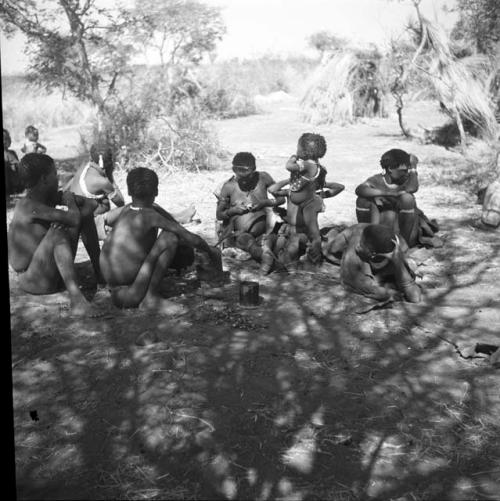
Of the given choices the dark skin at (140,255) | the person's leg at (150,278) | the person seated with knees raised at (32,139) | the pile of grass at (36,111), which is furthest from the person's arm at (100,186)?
the pile of grass at (36,111)

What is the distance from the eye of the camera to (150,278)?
15.8ft

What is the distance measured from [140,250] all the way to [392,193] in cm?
254

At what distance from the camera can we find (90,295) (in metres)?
5.21

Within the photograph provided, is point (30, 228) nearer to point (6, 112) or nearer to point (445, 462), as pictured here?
point (445, 462)

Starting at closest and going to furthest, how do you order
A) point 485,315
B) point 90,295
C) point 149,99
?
point 485,315 → point 90,295 → point 149,99

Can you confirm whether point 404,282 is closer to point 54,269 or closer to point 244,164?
point 244,164

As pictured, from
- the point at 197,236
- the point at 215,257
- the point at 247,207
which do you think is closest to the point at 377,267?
the point at 215,257

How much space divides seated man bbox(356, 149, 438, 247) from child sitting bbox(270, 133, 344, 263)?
33cm

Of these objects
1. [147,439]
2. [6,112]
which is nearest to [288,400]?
[147,439]

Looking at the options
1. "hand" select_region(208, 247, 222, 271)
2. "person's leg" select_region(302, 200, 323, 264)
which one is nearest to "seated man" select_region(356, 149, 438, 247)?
"person's leg" select_region(302, 200, 323, 264)

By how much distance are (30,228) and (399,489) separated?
3.51 m

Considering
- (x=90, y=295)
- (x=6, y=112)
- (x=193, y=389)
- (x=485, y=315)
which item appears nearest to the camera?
(x=193, y=389)

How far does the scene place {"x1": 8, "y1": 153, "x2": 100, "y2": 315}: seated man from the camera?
4.80m

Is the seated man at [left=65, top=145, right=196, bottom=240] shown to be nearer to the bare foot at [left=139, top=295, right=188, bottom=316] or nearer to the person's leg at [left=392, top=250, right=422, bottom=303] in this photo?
the bare foot at [left=139, top=295, right=188, bottom=316]
